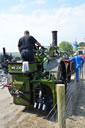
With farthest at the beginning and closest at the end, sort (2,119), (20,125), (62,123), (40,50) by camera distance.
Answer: (40,50), (2,119), (20,125), (62,123)

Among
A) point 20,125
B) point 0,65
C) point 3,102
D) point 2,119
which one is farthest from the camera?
point 0,65

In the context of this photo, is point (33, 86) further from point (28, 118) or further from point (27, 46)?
point (27, 46)

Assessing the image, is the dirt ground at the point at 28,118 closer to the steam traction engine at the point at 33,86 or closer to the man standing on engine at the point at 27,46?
the steam traction engine at the point at 33,86

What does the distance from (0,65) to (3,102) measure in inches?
180

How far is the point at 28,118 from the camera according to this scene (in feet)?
11.5

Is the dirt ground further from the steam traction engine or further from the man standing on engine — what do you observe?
the man standing on engine

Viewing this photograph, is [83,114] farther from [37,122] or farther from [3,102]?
[3,102]

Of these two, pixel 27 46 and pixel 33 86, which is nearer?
pixel 33 86

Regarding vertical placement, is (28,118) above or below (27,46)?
below

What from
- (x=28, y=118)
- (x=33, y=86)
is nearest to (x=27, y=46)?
(x=33, y=86)

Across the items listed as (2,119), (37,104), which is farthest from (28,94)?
(2,119)

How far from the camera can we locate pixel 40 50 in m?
4.27

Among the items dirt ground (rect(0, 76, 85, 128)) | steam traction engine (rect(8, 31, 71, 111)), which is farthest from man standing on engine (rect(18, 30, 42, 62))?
Answer: dirt ground (rect(0, 76, 85, 128))

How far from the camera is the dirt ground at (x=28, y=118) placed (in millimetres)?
3172
